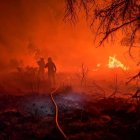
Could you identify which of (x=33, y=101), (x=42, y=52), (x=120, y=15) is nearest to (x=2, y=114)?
(x=33, y=101)

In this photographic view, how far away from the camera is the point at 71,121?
290 inches

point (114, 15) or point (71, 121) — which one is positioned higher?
point (114, 15)

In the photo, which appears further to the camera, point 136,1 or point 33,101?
point 33,101

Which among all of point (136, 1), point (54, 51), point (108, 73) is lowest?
point (108, 73)

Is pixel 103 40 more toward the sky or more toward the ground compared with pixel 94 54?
more toward the ground

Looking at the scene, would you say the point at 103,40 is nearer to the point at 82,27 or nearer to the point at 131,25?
the point at 131,25

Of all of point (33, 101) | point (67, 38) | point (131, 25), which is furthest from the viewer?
point (67, 38)

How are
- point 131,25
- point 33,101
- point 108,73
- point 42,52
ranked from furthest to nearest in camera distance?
1. point 42,52
2. point 108,73
3. point 33,101
4. point 131,25

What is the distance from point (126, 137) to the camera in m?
5.95

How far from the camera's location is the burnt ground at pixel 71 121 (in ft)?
20.3

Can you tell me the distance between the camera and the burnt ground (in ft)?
20.3

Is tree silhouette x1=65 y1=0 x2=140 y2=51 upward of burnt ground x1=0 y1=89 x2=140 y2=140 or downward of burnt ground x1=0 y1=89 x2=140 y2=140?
upward

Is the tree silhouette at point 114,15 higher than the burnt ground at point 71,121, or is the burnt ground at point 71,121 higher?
the tree silhouette at point 114,15

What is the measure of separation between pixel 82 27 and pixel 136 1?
1486 inches
